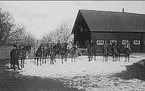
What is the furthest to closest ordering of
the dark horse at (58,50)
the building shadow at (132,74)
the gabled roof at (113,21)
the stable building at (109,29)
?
the gabled roof at (113,21), the stable building at (109,29), the dark horse at (58,50), the building shadow at (132,74)

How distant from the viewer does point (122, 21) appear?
1446 inches

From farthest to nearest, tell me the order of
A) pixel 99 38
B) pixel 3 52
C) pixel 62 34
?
pixel 62 34 < pixel 99 38 < pixel 3 52

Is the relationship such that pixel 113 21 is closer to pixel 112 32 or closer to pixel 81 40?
pixel 112 32

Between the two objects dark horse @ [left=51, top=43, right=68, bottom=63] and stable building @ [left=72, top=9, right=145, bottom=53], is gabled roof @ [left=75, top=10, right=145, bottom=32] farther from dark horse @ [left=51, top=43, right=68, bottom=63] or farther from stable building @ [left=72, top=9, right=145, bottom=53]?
dark horse @ [left=51, top=43, right=68, bottom=63]

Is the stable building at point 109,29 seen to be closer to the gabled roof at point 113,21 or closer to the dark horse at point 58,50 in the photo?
the gabled roof at point 113,21

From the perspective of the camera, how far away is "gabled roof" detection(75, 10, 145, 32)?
1335 inches

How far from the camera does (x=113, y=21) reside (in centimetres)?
3603

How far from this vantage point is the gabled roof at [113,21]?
33.9 metres

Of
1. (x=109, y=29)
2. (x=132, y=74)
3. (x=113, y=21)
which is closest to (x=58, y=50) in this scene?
(x=132, y=74)

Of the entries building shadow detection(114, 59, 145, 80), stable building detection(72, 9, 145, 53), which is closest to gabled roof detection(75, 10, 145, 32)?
stable building detection(72, 9, 145, 53)

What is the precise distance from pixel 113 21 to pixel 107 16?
175 cm

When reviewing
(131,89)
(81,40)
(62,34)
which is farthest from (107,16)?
(62,34)

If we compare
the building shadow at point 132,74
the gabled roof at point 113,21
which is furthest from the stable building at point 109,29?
the building shadow at point 132,74

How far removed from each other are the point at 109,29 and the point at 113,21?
10.1ft
